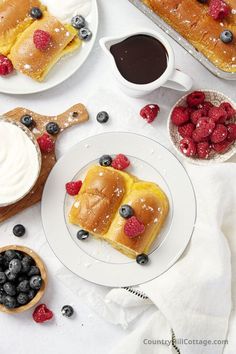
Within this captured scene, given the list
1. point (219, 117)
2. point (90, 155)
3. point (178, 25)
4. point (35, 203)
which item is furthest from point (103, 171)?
point (178, 25)

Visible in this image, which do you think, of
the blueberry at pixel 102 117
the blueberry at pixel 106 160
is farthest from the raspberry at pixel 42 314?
the blueberry at pixel 102 117

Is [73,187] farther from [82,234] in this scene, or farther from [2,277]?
[2,277]

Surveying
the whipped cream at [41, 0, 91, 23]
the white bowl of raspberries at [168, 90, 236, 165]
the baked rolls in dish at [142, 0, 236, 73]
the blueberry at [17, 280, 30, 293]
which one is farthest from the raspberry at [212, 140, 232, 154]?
the blueberry at [17, 280, 30, 293]

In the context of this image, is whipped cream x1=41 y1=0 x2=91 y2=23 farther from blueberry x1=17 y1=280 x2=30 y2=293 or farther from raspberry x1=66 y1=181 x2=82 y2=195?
blueberry x1=17 y1=280 x2=30 y2=293

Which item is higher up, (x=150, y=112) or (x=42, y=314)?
(x=150, y=112)

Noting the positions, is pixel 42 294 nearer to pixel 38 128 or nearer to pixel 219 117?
pixel 38 128

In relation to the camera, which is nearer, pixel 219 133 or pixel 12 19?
pixel 219 133

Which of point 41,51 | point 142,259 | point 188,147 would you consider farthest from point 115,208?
point 41,51
